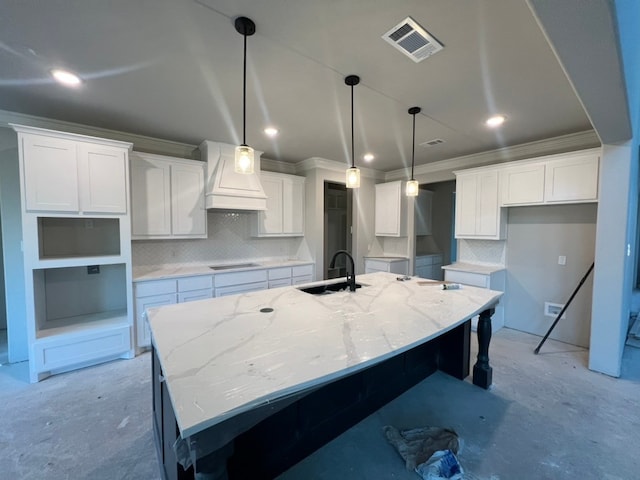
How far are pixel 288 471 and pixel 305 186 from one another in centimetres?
394

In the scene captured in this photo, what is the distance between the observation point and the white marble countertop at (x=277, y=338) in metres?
0.92

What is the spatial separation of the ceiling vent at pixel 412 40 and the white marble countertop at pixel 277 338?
5.67 ft

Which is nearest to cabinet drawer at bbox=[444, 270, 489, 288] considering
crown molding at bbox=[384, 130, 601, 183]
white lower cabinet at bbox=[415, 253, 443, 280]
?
white lower cabinet at bbox=[415, 253, 443, 280]

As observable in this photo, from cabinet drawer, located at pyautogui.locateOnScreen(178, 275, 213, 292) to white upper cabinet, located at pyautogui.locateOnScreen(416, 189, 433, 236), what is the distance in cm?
409

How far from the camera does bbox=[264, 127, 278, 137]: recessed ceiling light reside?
3.22 m

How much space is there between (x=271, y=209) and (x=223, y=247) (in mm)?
961

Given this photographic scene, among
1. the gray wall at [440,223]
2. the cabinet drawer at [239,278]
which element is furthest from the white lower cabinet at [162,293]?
the gray wall at [440,223]

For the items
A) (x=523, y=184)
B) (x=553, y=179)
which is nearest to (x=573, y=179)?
(x=553, y=179)

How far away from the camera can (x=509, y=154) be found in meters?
3.94

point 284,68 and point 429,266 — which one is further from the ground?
point 284,68

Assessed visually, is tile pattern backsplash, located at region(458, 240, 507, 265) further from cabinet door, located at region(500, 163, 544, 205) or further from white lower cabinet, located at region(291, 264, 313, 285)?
white lower cabinet, located at region(291, 264, 313, 285)

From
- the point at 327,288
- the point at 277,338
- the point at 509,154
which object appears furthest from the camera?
the point at 509,154

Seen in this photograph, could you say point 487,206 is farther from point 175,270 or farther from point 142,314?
point 142,314

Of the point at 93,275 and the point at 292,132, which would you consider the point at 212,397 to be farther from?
the point at 93,275
